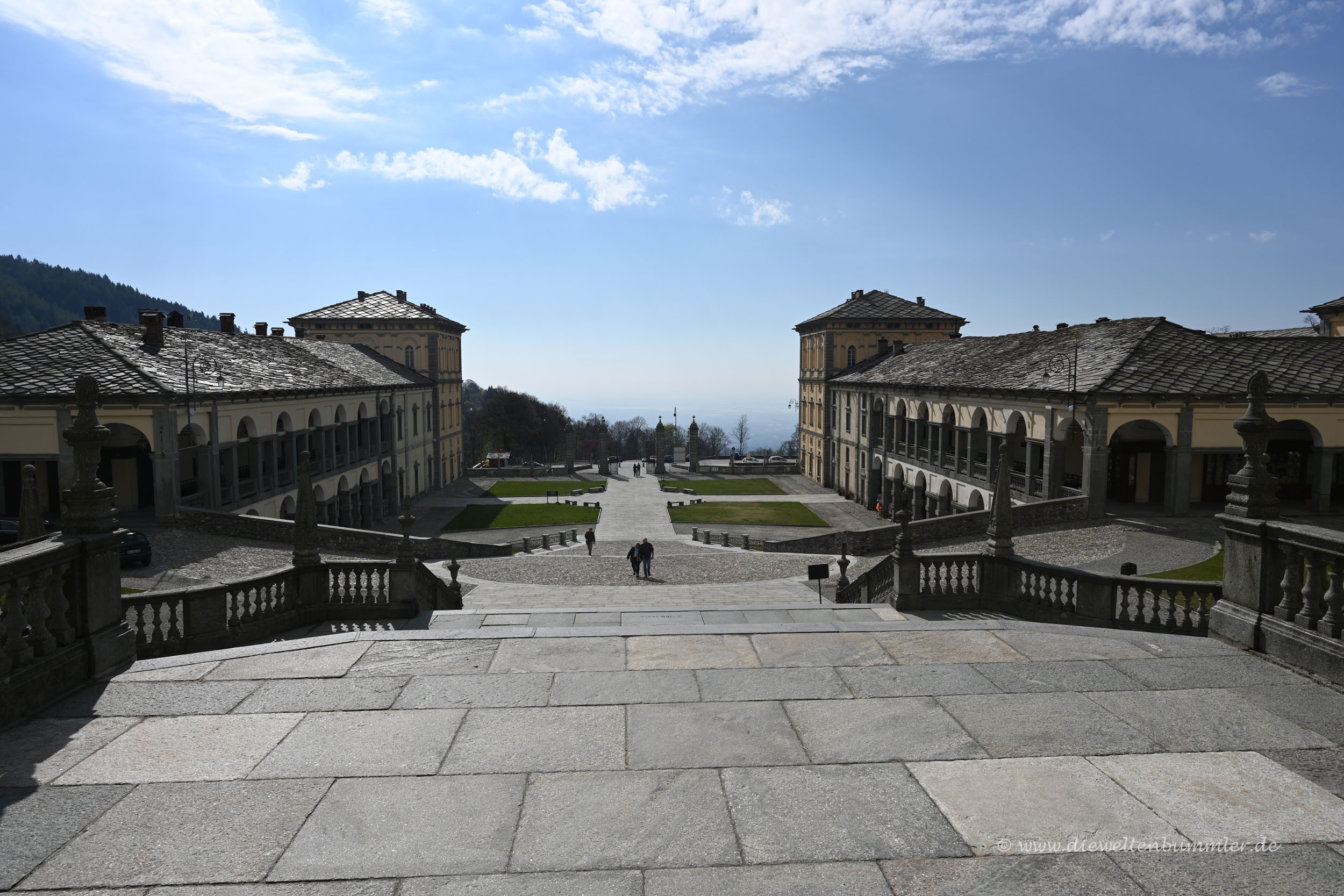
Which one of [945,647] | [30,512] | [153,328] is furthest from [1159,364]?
[153,328]

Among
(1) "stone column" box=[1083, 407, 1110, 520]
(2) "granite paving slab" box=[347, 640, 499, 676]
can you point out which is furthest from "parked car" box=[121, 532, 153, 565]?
(1) "stone column" box=[1083, 407, 1110, 520]

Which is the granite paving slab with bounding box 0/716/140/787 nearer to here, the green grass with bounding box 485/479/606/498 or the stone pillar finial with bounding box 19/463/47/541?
the stone pillar finial with bounding box 19/463/47/541

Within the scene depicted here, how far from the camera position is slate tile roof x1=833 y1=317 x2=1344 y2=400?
1112 inches

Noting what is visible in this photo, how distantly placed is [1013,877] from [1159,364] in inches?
1190

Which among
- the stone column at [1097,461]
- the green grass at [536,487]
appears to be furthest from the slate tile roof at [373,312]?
the stone column at [1097,461]

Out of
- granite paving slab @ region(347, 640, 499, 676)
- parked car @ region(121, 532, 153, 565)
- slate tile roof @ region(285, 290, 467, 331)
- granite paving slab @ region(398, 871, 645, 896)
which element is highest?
slate tile roof @ region(285, 290, 467, 331)

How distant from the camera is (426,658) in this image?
8.78 m

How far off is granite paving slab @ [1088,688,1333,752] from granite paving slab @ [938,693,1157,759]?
19 cm

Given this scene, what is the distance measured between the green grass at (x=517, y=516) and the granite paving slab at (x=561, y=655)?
122 ft

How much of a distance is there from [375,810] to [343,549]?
21959 mm

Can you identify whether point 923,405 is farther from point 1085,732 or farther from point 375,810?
point 375,810

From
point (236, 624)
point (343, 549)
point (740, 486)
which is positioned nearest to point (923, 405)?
point (740, 486)

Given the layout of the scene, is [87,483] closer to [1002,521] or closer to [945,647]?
[945,647]

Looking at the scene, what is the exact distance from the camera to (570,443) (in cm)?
8212
